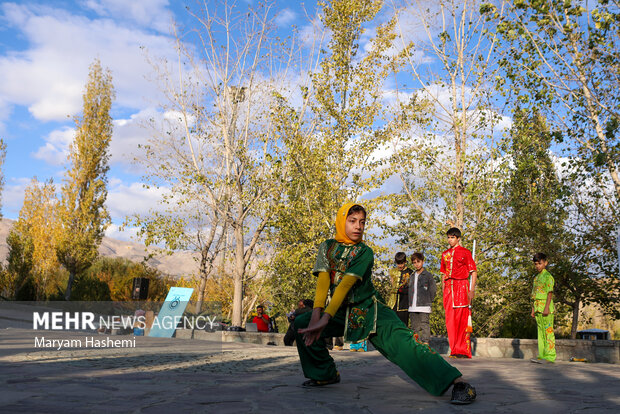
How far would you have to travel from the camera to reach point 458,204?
51.5 feet

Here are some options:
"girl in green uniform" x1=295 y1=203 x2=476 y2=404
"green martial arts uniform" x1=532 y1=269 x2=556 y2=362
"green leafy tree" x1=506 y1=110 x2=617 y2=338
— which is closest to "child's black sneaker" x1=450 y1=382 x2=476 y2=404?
"girl in green uniform" x1=295 y1=203 x2=476 y2=404

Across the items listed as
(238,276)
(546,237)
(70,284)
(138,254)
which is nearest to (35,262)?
(70,284)

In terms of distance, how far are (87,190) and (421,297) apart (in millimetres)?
29510

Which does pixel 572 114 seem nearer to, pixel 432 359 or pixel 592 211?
pixel 592 211

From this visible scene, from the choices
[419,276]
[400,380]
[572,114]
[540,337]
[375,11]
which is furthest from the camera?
[375,11]

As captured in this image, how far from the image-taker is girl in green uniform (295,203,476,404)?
358 cm

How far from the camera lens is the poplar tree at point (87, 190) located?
32.0 m

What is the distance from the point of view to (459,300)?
7.92m

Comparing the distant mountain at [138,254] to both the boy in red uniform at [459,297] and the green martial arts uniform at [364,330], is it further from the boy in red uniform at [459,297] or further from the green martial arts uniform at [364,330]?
the green martial arts uniform at [364,330]

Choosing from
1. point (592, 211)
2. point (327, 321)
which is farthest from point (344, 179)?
point (327, 321)

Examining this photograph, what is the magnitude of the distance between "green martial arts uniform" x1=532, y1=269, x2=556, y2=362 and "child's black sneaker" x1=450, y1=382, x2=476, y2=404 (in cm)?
522

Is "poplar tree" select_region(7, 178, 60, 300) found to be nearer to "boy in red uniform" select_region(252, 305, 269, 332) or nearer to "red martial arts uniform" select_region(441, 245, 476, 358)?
"boy in red uniform" select_region(252, 305, 269, 332)

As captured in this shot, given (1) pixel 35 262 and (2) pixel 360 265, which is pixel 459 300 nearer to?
(2) pixel 360 265

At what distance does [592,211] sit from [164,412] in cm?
2089
